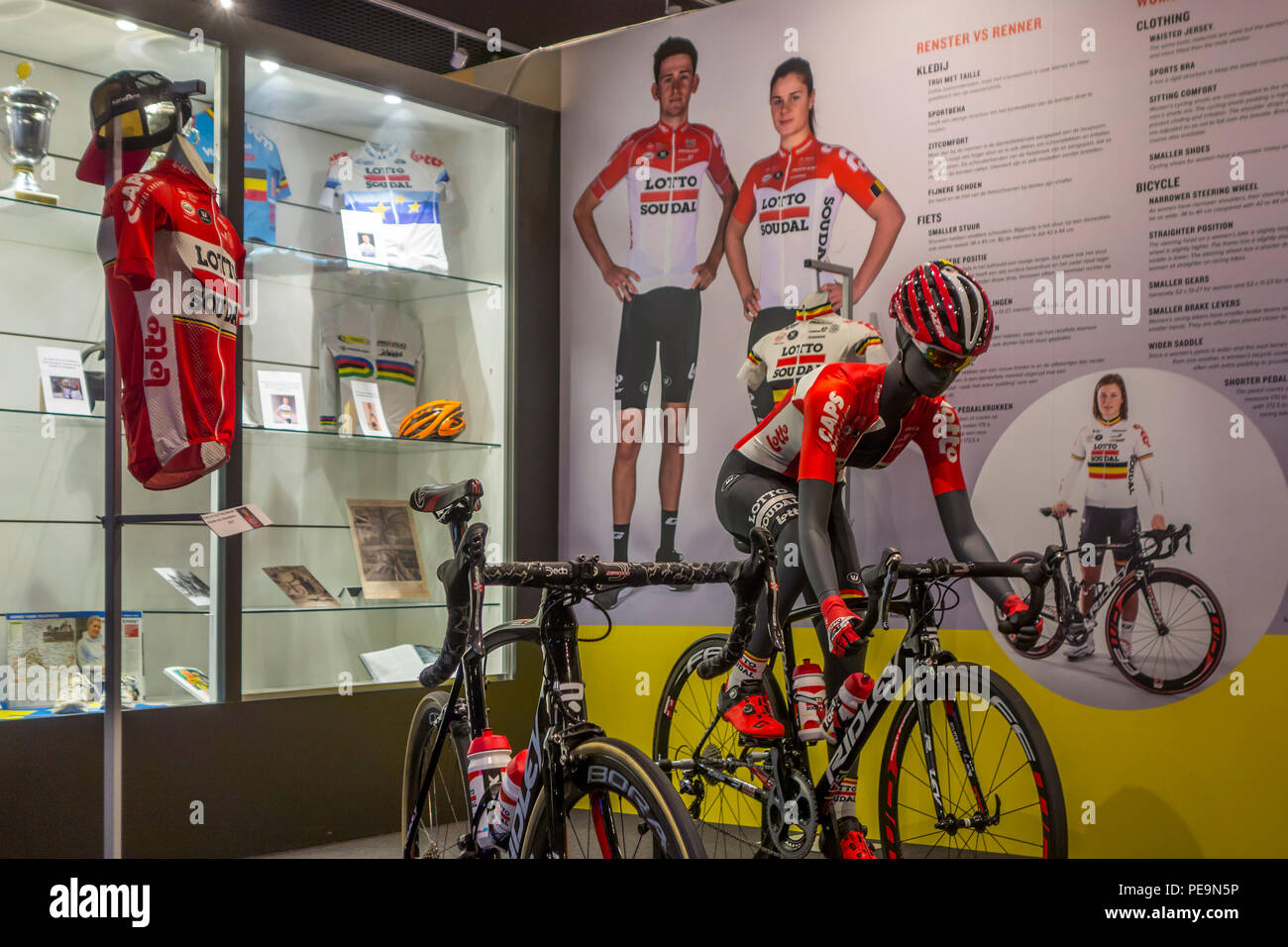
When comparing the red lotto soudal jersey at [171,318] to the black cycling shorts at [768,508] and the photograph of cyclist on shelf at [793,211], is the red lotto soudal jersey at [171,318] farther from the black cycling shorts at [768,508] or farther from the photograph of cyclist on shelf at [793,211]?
the photograph of cyclist on shelf at [793,211]

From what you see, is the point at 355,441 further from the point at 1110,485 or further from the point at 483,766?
the point at 1110,485

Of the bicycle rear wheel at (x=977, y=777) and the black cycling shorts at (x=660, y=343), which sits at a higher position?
the black cycling shorts at (x=660, y=343)

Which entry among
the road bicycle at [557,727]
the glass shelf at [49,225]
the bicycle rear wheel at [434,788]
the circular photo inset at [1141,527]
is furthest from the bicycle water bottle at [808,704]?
the glass shelf at [49,225]

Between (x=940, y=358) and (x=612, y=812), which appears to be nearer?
(x=612, y=812)

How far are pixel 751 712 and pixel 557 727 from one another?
97 centimetres

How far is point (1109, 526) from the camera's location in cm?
428

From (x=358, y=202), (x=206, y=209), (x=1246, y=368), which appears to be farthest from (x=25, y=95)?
(x=1246, y=368)

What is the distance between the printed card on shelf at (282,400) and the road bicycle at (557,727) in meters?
2.27

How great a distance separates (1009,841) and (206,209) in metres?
3.61

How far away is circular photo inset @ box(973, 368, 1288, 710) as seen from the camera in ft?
13.1

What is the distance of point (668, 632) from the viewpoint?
5473 millimetres

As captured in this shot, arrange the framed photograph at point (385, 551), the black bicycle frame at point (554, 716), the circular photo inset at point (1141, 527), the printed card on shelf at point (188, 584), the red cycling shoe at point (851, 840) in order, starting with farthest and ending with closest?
the framed photograph at point (385, 551), the printed card on shelf at point (188, 584), the circular photo inset at point (1141, 527), the red cycling shoe at point (851, 840), the black bicycle frame at point (554, 716)

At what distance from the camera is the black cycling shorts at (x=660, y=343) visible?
216 inches
